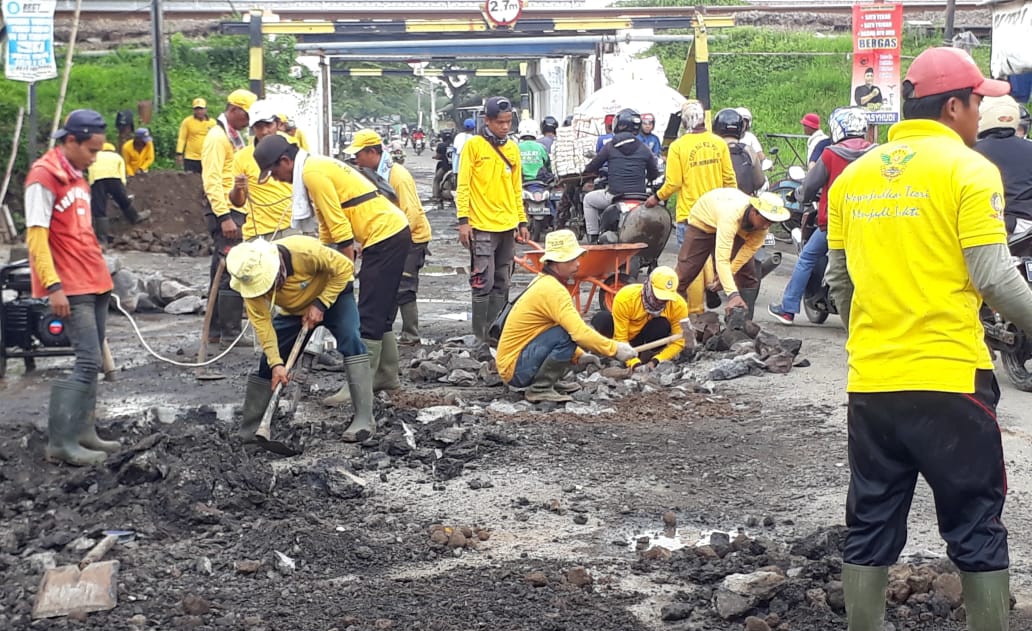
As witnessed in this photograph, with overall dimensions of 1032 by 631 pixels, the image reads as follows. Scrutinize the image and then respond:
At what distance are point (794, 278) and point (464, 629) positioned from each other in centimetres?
677

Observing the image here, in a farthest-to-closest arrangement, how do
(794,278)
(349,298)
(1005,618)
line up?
1. (794,278)
2. (349,298)
3. (1005,618)

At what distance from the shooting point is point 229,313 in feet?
33.6

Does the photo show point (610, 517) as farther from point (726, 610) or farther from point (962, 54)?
point (962, 54)

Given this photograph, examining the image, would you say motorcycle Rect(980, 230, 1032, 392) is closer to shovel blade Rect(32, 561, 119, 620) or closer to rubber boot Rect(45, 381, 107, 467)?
rubber boot Rect(45, 381, 107, 467)

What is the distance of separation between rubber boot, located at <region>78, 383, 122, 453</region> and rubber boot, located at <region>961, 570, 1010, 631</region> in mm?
4863

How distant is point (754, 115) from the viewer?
2798 centimetres

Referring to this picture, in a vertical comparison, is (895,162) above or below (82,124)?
below

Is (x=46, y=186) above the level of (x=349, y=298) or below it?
above

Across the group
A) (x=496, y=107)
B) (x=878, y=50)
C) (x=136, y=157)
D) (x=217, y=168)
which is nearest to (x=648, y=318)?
(x=496, y=107)

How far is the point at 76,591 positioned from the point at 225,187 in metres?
5.54

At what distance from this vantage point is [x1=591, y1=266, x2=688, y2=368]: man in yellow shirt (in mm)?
9031

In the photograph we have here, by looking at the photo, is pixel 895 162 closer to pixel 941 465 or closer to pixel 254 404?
pixel 941 465

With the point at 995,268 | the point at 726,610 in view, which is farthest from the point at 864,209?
the point at 726,610

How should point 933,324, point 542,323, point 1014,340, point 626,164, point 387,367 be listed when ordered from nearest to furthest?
point 933,324 → point 1014,340 → point 542,323 → point 387,367 → point 626,164
